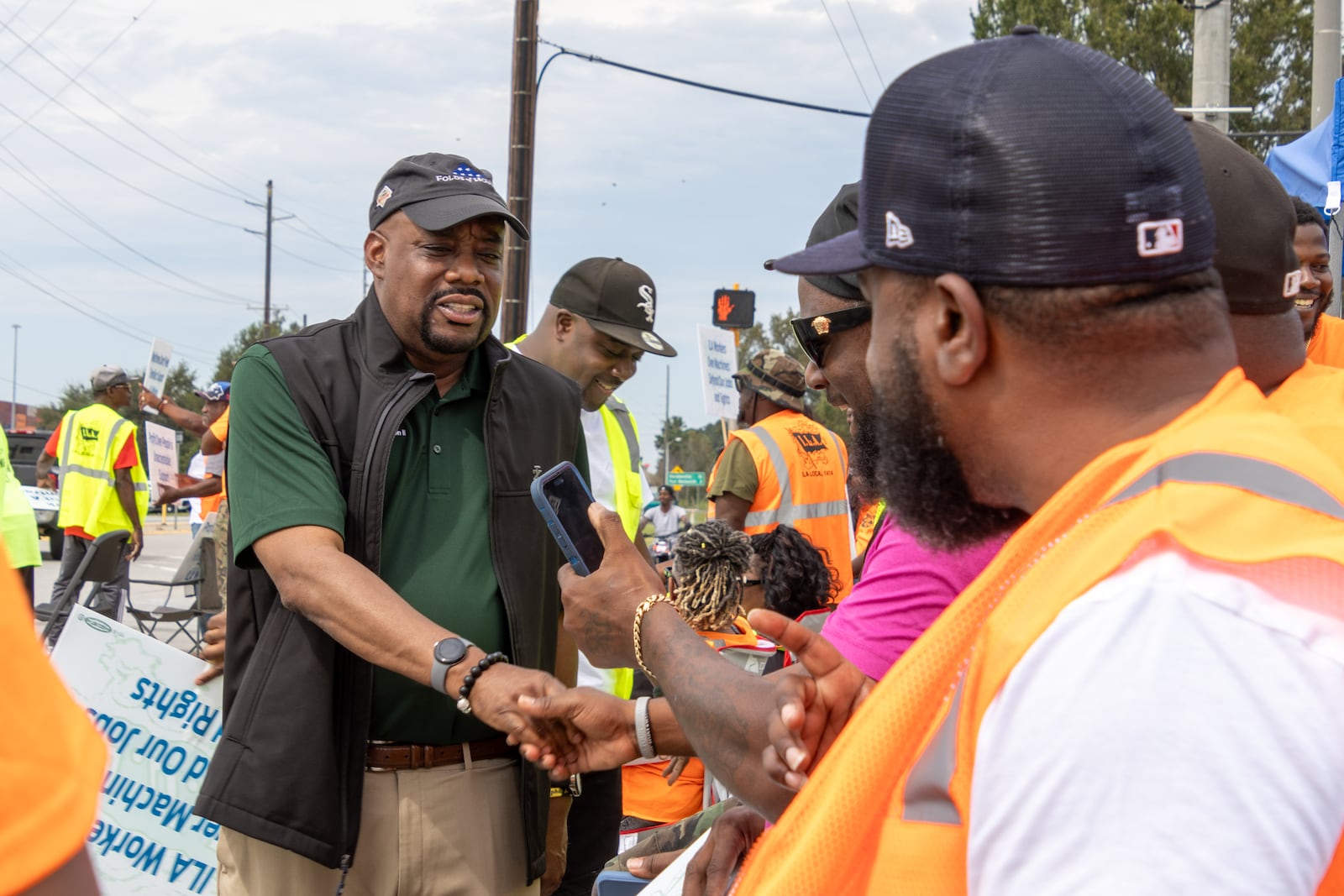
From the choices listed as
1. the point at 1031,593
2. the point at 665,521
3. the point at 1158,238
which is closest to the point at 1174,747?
the point at 1031,593

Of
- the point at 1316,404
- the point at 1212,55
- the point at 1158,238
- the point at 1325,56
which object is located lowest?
the point at 1316,404

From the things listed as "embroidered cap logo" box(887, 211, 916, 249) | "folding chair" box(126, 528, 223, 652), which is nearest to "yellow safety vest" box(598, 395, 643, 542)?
"embroidered cap logo" box(887, 211, 916, 249)

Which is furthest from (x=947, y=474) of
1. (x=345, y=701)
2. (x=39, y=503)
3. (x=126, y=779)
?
(x=39, y=503)

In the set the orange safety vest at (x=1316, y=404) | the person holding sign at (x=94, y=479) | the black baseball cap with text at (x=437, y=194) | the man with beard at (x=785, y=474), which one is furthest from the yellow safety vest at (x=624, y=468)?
the person holding sign at (x=94, y=479)

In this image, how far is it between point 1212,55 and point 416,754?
429 inches

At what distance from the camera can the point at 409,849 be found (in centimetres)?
289

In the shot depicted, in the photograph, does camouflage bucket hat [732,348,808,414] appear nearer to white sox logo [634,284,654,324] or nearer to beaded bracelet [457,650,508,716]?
white sox logo [634,284,654,324]

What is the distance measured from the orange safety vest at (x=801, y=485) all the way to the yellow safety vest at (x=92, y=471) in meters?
6.93

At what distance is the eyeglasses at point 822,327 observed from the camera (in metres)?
2.43

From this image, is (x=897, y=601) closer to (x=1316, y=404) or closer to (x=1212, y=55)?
(x=1316, y=404)

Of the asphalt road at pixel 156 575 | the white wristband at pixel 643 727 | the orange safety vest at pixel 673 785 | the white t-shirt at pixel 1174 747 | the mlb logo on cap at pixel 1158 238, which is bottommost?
the asphalt road at pixel 156 575

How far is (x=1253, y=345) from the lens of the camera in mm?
2135

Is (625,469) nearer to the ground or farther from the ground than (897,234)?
nearer to the ground

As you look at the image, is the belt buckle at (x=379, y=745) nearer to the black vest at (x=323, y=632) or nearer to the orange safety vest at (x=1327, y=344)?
the black vest at (x=323, y=632)
